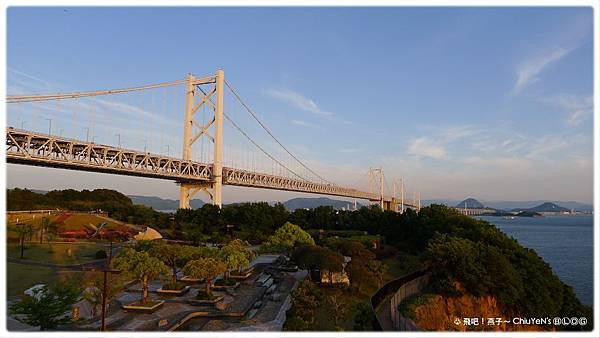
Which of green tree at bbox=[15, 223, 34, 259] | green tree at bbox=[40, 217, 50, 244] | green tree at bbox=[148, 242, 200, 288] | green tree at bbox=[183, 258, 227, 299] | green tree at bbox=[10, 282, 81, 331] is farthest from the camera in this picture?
green tree at bbox=[40, 217, 50, 244]

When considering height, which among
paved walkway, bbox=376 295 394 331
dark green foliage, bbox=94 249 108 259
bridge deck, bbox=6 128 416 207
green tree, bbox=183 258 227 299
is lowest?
paved walkway, bbox=376 295 394 331

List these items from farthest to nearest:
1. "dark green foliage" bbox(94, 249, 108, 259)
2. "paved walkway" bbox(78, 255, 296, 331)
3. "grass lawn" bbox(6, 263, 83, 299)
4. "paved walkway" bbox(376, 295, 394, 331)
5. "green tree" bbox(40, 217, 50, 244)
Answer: "green tree" bbox(40, 217, 50, 244) < "dark green foliage" bbox(94, 249, 108, 259) < "grass lawn" bbox(6, 263, 83, 299) < "paved walkway" bbox(376, 295, 394, 331) < "paved walkway" bbox(78, 255, 296, 331)

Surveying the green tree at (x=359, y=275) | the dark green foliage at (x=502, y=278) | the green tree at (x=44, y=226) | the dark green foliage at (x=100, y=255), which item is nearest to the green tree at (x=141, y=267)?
the green tree at (x=359, y=275)

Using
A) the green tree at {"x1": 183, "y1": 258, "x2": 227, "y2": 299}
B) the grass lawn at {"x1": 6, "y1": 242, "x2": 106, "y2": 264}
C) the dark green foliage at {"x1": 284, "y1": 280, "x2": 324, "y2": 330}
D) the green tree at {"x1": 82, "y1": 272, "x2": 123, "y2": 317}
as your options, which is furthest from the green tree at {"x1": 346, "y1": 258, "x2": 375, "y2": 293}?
the grass lawn at {"x1": 6, "y1": 242, "x2": 106, "y2": 264}

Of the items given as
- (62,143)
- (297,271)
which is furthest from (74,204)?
(297,271)

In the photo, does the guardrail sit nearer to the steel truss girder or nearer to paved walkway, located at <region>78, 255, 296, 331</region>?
paved walkway, located at <region>78, 255, 296, 331</region>

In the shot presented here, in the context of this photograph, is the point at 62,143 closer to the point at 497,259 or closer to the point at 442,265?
the point at 442,265

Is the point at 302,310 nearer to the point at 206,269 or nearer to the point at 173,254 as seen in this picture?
the point at 206,269

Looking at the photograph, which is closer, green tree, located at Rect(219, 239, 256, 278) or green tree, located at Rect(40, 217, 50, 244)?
green tree, located at Rect(219, 239, 256, 278)
